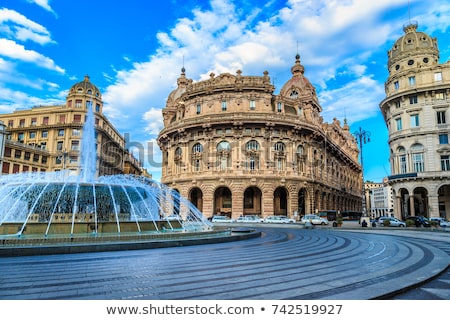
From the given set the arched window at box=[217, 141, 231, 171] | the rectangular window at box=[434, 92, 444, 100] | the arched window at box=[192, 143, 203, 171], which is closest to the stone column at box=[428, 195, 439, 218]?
the rectangular window at box=[434, 92, 444, 100]

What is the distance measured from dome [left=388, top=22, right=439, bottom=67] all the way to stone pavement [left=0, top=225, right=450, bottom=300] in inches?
1563

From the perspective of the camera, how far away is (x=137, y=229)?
13609mm

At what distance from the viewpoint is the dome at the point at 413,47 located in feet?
133

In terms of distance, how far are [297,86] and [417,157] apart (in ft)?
79.6

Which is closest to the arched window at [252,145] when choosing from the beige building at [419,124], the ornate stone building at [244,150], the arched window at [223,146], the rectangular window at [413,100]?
the ornate stone building at [244,150]

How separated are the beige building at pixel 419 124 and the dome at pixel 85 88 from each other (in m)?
48.8

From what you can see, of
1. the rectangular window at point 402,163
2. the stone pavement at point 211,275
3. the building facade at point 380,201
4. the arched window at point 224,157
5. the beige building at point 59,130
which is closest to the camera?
the stone pavement at point 211,275

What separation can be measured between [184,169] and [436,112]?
111ft

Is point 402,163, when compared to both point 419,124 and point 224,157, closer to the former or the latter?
point 419,124

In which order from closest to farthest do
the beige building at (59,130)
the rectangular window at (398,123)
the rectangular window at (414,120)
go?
the rectangular window at (414,120)
the rectangular window at (398,123)
the beige building at (59,130)

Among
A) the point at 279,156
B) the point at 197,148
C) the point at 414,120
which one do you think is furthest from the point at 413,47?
the point at 197,148

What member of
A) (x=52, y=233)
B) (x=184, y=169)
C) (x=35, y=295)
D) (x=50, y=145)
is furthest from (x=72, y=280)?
(x=50, y=145)

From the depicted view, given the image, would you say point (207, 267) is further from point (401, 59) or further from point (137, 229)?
point (401, 59)

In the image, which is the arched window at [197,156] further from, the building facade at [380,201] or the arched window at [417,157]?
the building facade at [380,201]
